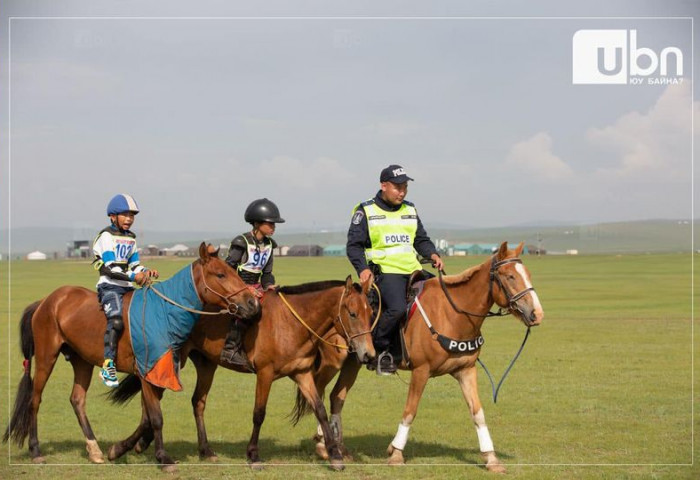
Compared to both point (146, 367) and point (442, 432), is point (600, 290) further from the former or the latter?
point (146, 367)

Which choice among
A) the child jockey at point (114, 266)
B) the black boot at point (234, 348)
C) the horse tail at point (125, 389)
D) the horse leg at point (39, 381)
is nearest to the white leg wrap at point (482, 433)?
the black boot at point (234, 348)

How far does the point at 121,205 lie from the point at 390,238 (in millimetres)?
3113

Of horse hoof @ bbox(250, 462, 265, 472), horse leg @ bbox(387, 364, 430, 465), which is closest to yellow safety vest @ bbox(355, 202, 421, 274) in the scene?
horse leg @ bbox(387, 364, 430, 465)

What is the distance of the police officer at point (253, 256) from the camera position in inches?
364

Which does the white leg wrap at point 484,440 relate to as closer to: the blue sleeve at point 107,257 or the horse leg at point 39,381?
the blue sleeve at point 107,257

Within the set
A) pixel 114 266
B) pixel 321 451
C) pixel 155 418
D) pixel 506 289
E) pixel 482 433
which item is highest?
pixel 114 266

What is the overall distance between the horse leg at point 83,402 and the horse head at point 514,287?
4997mm

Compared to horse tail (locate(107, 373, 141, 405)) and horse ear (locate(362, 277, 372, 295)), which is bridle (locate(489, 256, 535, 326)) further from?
horse tail (locate(107, 373, 141, 405))

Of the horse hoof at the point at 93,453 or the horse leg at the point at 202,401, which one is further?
the horse leg at the point at 202,401

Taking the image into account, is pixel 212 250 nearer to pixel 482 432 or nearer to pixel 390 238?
pixel 390 238

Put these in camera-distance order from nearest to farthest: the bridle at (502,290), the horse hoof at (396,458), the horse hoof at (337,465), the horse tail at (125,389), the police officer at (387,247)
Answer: the bridle at (502,290), the horse hoof at (337,465), the horse hoof at (396,458), the police officer at (387,247), the horse tail at (125,389)

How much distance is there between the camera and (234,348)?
363 inches

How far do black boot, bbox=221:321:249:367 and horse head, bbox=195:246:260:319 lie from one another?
0.46 m

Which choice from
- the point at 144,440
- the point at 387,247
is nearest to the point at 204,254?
the point at 387,247
